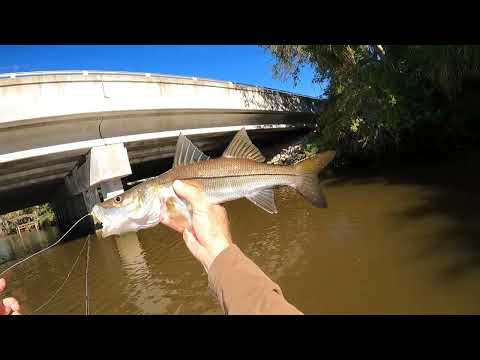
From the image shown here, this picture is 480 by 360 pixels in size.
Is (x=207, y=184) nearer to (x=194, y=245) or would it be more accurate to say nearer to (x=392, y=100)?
(x=194, y=245)

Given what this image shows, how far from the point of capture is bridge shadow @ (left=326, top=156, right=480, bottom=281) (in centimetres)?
644

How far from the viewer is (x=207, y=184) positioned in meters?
2.53

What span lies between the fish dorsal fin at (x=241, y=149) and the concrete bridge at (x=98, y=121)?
1293 cm

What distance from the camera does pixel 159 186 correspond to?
2562mm

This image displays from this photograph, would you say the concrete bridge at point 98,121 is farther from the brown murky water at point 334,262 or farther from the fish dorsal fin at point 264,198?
the fish dorsal fin at point 264,198

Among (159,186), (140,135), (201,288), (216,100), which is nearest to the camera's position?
(159,186)

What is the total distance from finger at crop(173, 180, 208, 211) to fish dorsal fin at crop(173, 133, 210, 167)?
34cm

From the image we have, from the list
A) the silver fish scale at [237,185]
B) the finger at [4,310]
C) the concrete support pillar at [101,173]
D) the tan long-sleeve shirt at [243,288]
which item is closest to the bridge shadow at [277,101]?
the concrete support pillar at [101,173]

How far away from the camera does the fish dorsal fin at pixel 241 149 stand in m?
2.86

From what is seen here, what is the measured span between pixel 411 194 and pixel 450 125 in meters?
9.38

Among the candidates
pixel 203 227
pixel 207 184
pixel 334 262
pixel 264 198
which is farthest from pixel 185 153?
pixel 334 262

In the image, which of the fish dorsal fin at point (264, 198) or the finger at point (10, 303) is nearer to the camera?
the finger at point (10, 303)
